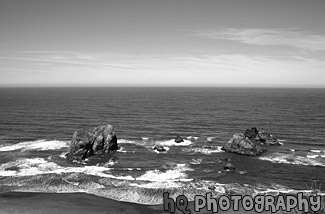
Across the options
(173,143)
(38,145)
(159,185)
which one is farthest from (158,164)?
(38,145)

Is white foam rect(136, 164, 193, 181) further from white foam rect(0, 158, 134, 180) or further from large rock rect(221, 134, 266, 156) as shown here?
large rock rect(221, 134, 266, 156)

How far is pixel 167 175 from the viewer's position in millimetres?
47562

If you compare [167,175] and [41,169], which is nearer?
[167,175]

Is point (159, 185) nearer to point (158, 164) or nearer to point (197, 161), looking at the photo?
point (158, 164)

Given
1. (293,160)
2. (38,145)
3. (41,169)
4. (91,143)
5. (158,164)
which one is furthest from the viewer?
(38,145)

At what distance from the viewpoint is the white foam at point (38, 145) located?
206 feet

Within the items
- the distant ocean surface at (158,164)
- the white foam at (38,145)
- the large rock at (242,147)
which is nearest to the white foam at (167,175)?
the distant ocean surface at (158,164)

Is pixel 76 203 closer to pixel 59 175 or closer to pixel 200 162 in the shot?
pixel 59 175

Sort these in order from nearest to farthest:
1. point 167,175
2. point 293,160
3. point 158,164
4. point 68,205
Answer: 1. point 68,205
2. point 167,175
3. point 158,164
4. point 293,160

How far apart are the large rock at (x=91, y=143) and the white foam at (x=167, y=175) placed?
1677 centimetres

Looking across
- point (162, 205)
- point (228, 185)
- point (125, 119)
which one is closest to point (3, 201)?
point (162, 205)

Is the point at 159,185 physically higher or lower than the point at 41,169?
lower

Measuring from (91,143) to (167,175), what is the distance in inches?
905

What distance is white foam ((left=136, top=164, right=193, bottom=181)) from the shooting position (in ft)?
151
